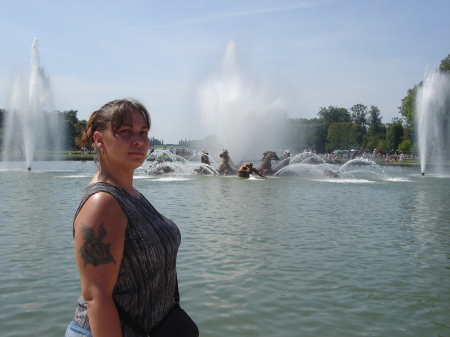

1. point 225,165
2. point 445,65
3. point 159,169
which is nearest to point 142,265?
point 225,165

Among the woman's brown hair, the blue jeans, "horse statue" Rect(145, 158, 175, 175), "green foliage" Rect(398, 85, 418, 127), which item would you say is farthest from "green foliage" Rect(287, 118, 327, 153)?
the blue jeans

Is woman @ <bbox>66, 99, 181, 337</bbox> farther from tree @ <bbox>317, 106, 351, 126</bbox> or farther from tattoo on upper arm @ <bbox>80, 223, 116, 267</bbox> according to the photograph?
tree @ <bbox>317, 106, 351, 126</bbox>

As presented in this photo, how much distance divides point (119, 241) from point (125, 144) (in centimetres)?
52

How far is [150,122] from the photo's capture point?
2.53 metres

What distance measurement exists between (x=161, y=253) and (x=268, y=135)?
127 feet

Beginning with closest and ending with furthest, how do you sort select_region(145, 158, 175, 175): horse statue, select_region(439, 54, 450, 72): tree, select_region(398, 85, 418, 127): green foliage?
select_region(145, 158, 175, 175): horse statue, select_region(439, 54, 450, 72): tree, select_region(398, 85, 418, 127): green foliage

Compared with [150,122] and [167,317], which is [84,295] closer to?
[167,317]

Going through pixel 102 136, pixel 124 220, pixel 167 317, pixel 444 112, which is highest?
pixel 444 112

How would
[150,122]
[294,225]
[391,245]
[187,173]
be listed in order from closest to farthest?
[150,122], [391,245], [294,225], [187,173]

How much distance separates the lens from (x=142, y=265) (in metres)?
2.21

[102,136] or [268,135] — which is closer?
[102,136]

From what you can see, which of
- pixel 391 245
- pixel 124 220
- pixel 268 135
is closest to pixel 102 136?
pixel 124 220

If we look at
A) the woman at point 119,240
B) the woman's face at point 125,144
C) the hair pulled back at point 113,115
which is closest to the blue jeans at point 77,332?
the woman at point 119,240

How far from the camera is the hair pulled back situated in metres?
2.35
